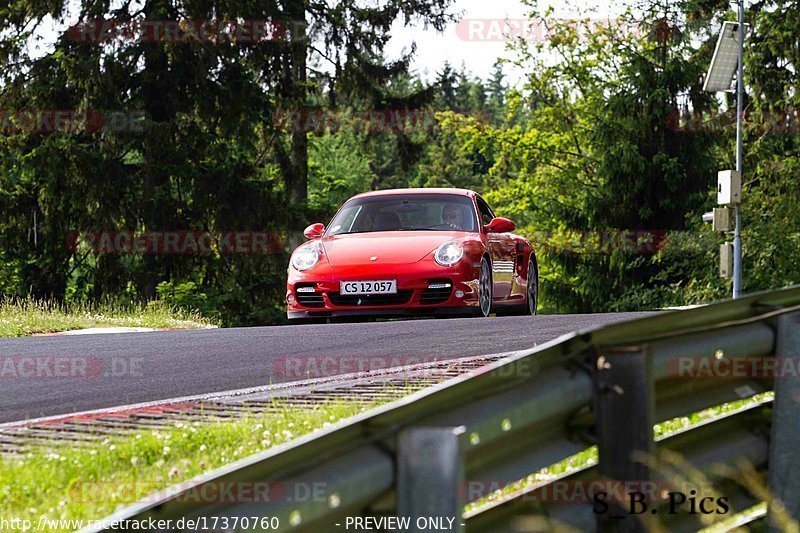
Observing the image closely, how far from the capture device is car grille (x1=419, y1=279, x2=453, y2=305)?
13430 millimetres

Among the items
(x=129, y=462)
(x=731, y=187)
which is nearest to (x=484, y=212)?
(x=129, y=462)

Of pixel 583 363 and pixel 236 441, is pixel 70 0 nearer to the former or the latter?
pixel 236 441

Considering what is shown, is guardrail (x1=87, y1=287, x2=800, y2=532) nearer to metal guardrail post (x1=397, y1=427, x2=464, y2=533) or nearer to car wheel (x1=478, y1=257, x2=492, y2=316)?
metal guardrail post (x1=397, y1=427, x2=464, y2=533)

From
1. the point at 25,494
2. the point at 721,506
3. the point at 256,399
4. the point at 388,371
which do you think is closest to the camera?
the point at 721,506

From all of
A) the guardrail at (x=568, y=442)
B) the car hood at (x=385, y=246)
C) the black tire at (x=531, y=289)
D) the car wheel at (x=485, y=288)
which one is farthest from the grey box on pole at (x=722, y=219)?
the guardrail at (x=568, y=442)

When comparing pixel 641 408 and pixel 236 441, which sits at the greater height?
pixel 641 408

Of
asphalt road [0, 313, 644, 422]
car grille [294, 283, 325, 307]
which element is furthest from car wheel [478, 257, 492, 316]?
car grille [294, 283, 325, 307]

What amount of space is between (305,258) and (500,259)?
2463 mm

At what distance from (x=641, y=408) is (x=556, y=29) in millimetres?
45926

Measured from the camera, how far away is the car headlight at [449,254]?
13.5m

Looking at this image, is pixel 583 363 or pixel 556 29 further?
pixel 556 29

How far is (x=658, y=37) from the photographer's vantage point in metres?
43.4

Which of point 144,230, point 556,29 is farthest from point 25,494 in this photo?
point 556,29

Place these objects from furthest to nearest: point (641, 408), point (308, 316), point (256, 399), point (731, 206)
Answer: point (731, 206)
point (308, 316)
point (256, 399)
point (641, 408)
